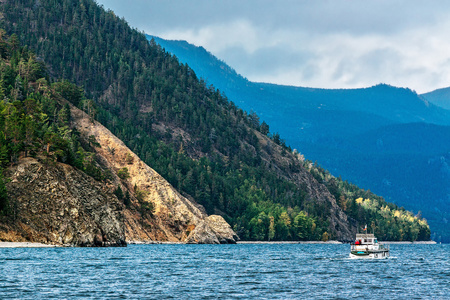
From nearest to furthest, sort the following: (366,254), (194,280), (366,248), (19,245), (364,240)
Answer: (194,280), (19,245), (366,254), (366,248), (364,240)

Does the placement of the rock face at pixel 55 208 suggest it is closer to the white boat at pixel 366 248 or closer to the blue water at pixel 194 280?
the blue water at pixel 194 280

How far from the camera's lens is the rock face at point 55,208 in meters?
143

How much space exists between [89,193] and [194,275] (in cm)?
6973

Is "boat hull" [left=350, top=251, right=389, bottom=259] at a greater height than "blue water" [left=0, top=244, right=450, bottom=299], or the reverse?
"boat hull" [left=350, top=251, right=389, bottom=259]

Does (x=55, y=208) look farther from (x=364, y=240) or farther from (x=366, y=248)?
(x=366, y=248)

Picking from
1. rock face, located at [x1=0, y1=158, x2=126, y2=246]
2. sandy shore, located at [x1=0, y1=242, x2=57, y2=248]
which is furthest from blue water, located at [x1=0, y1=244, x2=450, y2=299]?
rock face, located at [x1=0, y1=158, x2=126, y2=246]

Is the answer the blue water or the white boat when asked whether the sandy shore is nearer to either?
the blue water

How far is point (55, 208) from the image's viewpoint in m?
148

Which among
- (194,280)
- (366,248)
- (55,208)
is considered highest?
(55,208)

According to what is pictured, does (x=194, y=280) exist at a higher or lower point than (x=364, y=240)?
lower

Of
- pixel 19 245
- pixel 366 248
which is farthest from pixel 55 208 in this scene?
pixel 366 248

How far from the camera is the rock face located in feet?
Result: 468

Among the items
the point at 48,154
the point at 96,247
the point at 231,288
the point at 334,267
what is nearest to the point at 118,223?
the point at 96,247

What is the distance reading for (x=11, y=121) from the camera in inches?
6344
